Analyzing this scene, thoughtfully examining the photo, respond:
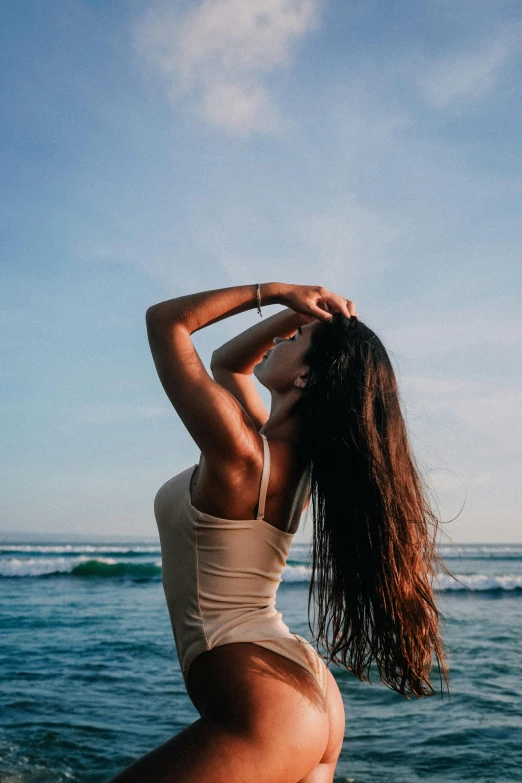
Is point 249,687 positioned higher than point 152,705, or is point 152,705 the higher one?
point 249,687

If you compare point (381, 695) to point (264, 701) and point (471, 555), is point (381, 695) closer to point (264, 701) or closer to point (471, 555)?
point (264, 701)

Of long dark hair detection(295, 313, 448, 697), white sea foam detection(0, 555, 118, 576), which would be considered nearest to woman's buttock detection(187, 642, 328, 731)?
long dark hair detection(295, 313, 448, 697)

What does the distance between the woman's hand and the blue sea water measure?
3.34 feet

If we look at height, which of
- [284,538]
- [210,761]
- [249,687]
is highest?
[284,538]

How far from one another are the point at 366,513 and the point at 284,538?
286mm

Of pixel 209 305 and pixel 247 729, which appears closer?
pixel 247 729

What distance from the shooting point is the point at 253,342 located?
9.20ft

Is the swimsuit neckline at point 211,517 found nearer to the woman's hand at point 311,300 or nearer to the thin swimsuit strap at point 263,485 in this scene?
the thin swimsuit strap at point 263,485

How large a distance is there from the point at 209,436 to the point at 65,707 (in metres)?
6.02

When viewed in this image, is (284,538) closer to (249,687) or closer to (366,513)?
(366,513)

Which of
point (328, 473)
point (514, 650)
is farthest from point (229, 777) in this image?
point (514, 650)

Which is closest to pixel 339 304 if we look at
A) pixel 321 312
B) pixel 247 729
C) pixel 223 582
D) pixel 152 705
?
pixel 321 312

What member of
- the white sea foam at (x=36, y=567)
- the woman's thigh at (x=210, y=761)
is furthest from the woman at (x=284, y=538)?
the white sea foam at (x=36, y=567)

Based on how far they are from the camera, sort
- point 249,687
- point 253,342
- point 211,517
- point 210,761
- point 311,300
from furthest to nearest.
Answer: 1. point 253,342
2. point 311,300
3. point 211,517
4. point 249,687
5. point 210,761
